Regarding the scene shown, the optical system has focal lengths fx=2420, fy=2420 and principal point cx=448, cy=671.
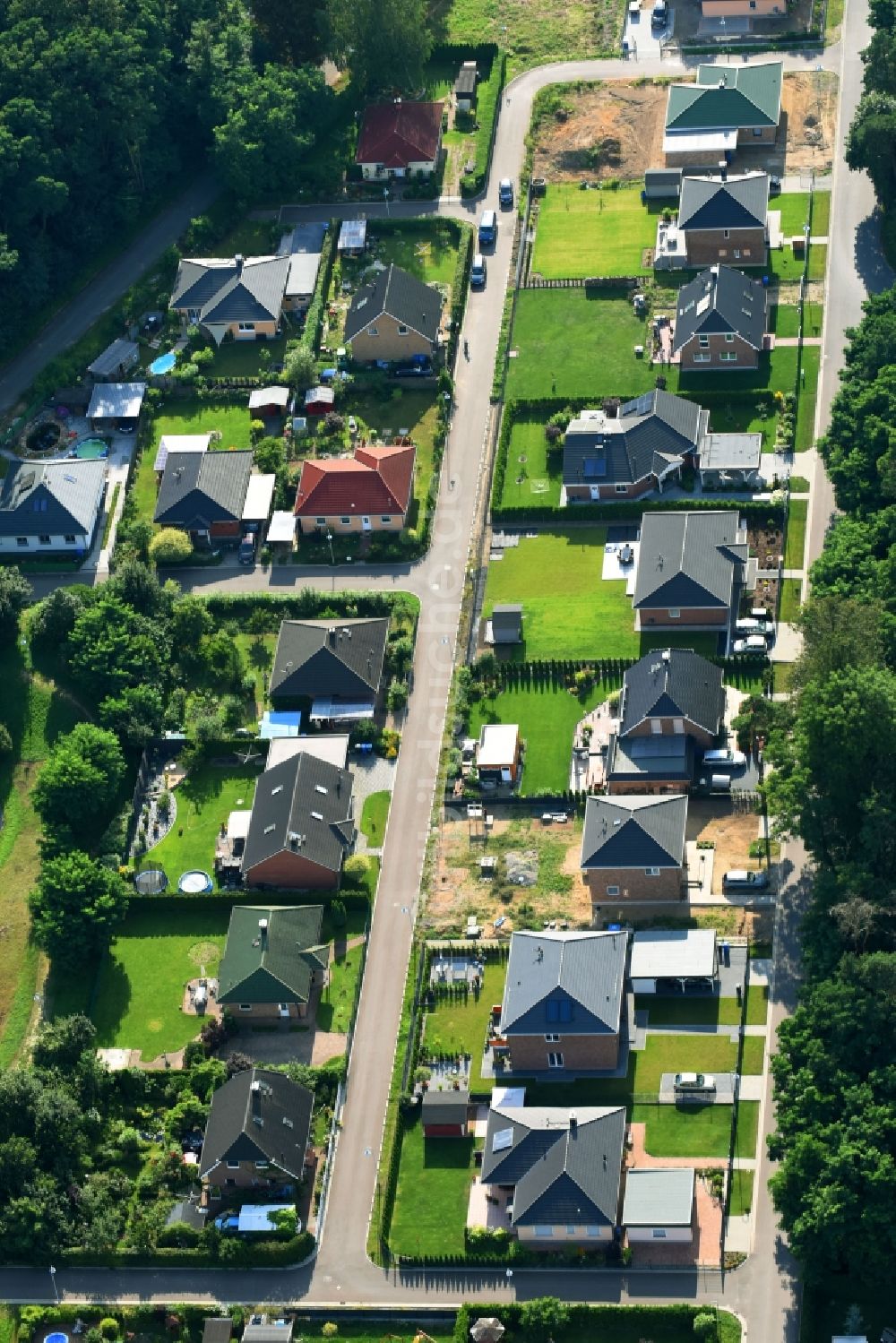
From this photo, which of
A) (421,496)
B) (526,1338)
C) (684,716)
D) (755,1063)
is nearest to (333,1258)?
(526,1338)

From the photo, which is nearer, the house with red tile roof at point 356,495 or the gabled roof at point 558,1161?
the gabled roof at point 558,1161

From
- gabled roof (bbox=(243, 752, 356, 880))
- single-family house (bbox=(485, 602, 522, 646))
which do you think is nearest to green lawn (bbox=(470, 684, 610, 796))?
single-family house (bbox=(485, 602, 522, 646))

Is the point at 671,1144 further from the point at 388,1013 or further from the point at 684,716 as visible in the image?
the point at 684,716

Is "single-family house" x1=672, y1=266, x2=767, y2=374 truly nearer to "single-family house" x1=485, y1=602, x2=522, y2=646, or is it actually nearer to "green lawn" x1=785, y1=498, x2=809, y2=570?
"green lawn" x1=785, y1=498, x2=809, y2=570

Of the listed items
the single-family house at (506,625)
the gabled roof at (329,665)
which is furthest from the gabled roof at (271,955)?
the single-family house at (506,625)

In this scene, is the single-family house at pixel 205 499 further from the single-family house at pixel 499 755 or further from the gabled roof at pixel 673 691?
the gabled roof at pixel 673 691
